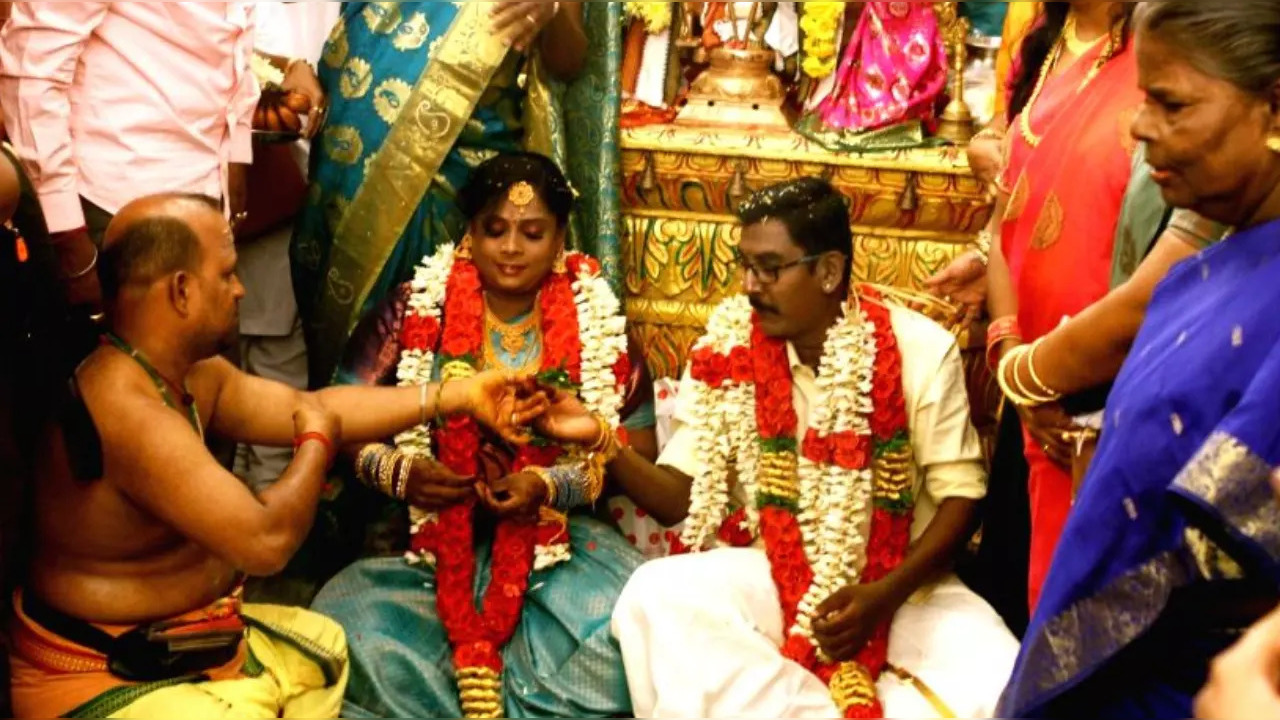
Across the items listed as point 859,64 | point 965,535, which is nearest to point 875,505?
point 965,535

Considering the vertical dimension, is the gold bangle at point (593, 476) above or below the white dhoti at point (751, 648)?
above

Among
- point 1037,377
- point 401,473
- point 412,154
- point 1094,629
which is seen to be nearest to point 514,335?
point 401,473

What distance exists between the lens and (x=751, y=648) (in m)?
3.03

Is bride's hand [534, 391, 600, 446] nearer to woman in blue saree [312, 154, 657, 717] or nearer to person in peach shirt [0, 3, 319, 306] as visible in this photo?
woman in blue saree [312, 154, 657, 717]

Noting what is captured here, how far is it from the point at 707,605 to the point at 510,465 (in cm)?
65

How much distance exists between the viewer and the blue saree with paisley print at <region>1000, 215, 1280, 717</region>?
5.37 ft

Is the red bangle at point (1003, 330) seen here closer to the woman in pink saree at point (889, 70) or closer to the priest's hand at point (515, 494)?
the priest's hand at point (515, 494)

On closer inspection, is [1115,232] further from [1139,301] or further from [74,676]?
[74,676]

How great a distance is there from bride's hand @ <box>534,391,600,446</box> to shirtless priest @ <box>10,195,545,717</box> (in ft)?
1.82

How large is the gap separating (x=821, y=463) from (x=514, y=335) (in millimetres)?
803

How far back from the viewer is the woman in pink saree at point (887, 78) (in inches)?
159

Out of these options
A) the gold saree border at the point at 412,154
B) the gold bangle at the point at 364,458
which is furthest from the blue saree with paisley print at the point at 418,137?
the gold bangle at the point at 364,458

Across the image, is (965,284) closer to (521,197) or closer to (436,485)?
(521,197)

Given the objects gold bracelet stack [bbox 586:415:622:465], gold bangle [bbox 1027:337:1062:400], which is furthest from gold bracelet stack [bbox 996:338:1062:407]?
gold bracelet stack [bbox 586:415:622:465]
